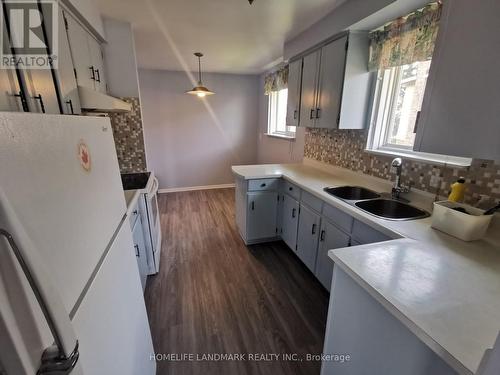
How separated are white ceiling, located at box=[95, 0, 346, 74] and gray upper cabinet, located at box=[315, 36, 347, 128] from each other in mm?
315

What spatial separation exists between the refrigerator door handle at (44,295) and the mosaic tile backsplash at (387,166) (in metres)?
1.87

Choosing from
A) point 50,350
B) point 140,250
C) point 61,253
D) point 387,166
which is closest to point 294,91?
point 387,166

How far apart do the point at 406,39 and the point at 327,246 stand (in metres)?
1.62

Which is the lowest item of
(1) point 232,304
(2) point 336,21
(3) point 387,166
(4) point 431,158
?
(1) point 232,304

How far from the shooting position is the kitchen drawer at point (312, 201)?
1.93 metres

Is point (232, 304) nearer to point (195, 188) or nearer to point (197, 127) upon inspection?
point (195, 188)

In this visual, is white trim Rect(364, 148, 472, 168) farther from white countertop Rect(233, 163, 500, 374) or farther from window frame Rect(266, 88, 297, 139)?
window frame Rect(266, 88, 297, 139)

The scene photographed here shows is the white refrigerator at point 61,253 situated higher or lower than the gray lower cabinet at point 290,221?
higher

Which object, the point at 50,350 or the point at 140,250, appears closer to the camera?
the point at 50,350

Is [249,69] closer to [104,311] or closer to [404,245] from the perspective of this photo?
[404,245]

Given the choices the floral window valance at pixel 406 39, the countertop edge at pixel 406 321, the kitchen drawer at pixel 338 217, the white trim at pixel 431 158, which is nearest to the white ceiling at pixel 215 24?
the floral window valance at pixel 406 39

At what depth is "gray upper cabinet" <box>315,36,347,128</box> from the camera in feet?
6.46

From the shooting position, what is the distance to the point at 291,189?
7.84ft

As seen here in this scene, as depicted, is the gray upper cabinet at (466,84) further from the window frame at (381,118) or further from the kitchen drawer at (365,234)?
the window frame at (381,118)
